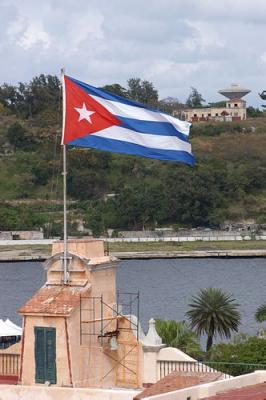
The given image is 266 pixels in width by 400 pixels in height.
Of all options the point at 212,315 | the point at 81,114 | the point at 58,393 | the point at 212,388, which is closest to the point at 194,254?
the point at 212,315

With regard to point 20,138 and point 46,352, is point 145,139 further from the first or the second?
point 20,138

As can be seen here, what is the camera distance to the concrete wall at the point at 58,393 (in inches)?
790

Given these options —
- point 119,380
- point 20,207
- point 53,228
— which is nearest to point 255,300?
point 53,228

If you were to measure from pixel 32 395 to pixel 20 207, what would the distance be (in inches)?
5431

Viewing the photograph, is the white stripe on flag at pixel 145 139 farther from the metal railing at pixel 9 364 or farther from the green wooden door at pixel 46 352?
the metal railing at pixel 9 364

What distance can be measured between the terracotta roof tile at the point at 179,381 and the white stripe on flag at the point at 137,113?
4545 mm

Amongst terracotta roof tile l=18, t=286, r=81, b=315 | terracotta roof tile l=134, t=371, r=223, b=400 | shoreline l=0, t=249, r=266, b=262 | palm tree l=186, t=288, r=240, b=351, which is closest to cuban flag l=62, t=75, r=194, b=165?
terracotta roof tile l=18, t=286, r=81, b=315

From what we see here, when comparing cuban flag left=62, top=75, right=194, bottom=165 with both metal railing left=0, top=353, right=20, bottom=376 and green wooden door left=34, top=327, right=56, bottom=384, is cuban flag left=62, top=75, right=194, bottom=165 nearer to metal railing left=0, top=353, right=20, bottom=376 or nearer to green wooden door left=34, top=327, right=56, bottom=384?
green wooden door left=34, top=327, right=56, bottom=384

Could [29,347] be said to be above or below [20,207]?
below

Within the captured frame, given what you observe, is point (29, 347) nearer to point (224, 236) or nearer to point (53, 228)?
point (53, 228)

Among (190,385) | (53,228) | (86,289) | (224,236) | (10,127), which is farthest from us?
(10,127)

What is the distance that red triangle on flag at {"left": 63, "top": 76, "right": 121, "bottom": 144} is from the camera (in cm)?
2309

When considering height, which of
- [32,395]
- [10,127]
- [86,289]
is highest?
[10,127]

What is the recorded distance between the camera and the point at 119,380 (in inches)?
890
